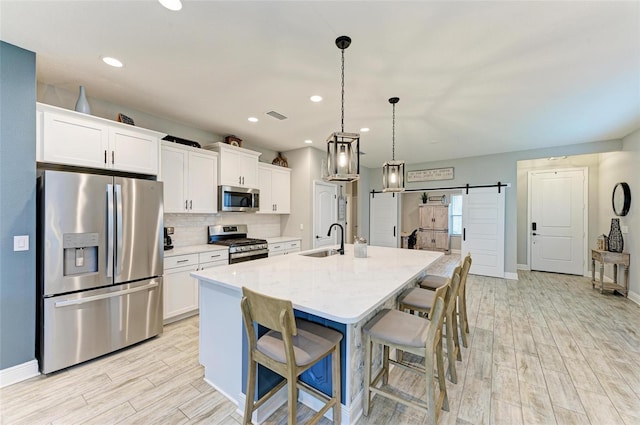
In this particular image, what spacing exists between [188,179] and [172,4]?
7.61 ft

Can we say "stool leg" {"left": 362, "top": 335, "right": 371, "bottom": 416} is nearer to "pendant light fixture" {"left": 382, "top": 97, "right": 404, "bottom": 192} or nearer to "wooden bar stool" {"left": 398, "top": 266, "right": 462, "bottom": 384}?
"wooden bar stool" {"left": 398, "top": 266, "right": 462, "bottom": 384}

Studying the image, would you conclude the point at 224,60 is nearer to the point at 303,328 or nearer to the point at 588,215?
the point at 303,328

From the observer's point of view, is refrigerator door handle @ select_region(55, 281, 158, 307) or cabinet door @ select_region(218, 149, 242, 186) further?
cabinet door @ select_region(218, 149, 242, 186)

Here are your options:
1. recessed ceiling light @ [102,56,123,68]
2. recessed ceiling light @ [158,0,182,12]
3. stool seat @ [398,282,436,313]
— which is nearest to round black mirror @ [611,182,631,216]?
stool seat @ [398,282,436,313]

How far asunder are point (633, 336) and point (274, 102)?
15.9 feet

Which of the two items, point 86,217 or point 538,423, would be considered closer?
point 538,423

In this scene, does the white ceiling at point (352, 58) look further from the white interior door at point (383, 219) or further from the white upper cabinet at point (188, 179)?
the white interior door at point (383, 219)

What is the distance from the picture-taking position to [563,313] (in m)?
3.62

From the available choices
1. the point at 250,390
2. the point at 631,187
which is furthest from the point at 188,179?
the point at 631,187

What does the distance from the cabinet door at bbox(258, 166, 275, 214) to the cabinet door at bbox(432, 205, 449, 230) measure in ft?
22.1

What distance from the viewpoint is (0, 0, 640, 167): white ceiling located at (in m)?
1.74

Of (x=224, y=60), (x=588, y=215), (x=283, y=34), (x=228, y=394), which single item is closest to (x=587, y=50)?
(x=283, y=34)

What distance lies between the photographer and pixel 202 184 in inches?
150

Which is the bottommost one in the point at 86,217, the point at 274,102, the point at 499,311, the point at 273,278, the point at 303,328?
the point at 499,311
